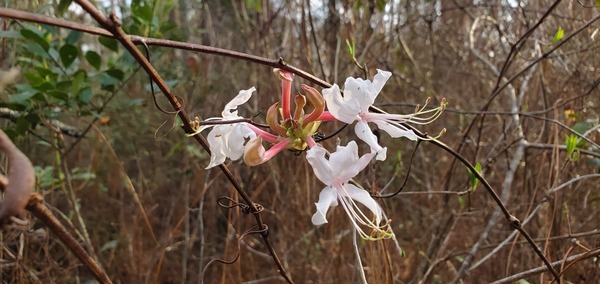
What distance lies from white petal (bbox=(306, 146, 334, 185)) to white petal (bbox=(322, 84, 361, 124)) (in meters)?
0.05

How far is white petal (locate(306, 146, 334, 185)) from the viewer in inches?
23.7

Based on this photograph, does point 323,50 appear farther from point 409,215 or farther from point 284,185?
point 409,215

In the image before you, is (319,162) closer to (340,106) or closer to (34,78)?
(340,106)

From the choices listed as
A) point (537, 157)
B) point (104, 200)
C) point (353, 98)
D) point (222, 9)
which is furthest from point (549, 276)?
point (222, 9)

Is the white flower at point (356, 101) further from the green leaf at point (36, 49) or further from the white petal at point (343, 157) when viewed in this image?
the green leaf at point (36, 49)

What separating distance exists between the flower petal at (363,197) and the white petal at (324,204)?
0.08 feet

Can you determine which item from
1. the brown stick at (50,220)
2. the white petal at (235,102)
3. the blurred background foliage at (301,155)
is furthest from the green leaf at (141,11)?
the brown stick at (50,220)

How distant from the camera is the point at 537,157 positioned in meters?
1.68

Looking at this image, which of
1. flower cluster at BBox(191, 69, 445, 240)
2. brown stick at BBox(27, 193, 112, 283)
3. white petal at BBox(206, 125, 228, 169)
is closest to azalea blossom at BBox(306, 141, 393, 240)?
flower cluster at BBox(191, 69, 445, 240)

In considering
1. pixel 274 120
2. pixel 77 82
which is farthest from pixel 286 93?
pixel 77 82

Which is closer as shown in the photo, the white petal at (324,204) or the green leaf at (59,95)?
the white petal at (324,204)

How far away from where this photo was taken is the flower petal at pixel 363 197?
0.64 meters

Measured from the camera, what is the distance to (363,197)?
0.65 meters

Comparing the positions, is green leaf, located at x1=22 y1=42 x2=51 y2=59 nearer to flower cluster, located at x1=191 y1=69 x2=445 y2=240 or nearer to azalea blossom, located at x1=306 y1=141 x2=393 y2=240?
flower cluster, located at x1=191 y1=69 x2=445 y2=240
